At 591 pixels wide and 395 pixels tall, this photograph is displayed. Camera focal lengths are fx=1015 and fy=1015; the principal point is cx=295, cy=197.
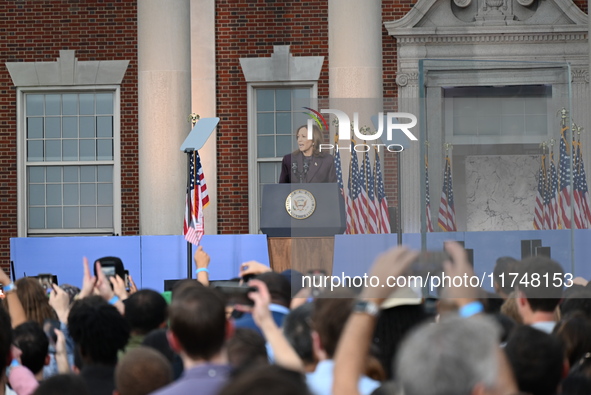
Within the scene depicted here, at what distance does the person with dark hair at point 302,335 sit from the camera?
13.0 feet

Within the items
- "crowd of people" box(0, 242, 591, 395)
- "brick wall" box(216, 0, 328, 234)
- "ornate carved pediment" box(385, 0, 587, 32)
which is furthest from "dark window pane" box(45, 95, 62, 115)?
"crowd of people" box(0, 242, 591, 395)

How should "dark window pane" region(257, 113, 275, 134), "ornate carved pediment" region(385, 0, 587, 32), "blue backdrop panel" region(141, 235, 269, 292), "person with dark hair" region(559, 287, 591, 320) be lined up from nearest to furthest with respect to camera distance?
"person with dark hair" region(559, 287, 591, 320), "blue backdrop panel" region(141, 235, 269, 292), "ornate carved pediment" region(385, 0, 587, 32), "dark window pane" region(257, 113, 275, 134)

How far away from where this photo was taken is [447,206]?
5473 millimetres

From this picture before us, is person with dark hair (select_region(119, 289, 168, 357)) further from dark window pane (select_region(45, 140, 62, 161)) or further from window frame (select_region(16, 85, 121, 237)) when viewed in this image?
dark window pane (select_region(45, 140, 62, 161))

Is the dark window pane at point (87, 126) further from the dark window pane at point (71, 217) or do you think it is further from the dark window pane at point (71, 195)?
the dark window pane at point (71, 217)

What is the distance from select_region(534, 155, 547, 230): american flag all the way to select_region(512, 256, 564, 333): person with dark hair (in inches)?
22.0

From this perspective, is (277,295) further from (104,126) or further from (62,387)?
(104,126)

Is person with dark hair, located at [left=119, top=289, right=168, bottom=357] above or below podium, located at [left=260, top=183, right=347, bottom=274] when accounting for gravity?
below

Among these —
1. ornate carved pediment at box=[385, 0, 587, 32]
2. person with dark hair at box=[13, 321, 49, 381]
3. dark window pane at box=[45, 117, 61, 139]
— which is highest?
ornate carved pediment at box=[385, 0, 587, 32]

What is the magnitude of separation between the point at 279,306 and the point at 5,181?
43.5 ft

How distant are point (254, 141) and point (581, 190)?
11510 mm

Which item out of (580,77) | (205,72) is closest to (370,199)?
(580,77)

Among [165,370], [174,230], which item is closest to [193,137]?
[174,230]

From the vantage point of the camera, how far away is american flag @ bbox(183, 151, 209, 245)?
12.1m
